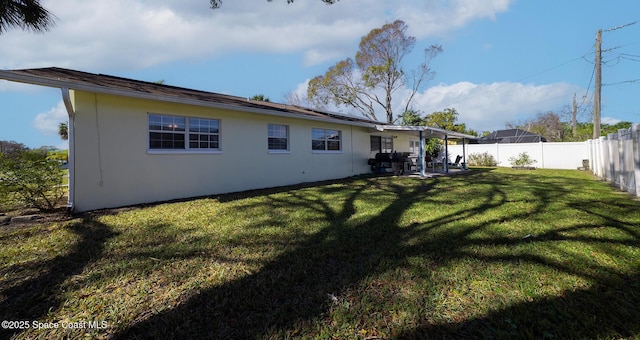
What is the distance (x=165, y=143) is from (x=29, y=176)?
2782mm

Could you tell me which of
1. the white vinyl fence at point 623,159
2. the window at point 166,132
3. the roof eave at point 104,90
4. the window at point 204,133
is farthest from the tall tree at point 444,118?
the window at point 166,132

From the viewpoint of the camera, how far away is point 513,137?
30281 mm

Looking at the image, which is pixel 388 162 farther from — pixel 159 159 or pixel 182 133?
pixel 159 159

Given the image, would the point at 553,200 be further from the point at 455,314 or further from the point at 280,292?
the point at 280,292

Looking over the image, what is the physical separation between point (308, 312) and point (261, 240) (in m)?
1.99

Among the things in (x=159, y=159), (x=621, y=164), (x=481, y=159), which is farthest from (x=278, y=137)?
(x=481, y=159)

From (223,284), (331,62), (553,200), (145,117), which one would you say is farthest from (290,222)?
(331,62)

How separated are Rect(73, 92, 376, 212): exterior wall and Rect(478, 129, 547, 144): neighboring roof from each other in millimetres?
28324

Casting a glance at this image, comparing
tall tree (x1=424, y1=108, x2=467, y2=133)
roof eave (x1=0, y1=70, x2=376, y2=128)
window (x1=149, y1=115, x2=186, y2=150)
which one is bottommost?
window (x1=149, y1=115, x2=186, y2=150)

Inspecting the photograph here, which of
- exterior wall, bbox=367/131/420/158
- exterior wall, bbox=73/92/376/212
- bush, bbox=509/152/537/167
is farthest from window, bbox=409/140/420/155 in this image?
exterior wall, bbox=73/92/376/212

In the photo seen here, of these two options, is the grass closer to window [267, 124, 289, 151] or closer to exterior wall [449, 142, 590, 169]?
window [267, 124, 289, 151]

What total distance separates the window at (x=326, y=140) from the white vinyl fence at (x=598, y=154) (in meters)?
9.67

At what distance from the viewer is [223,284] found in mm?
2859

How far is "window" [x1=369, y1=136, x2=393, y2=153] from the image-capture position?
1608 centimetres
